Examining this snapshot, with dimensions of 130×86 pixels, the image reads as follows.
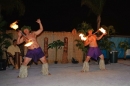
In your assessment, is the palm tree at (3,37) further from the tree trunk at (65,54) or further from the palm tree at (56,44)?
the tree trunk at (65,54)

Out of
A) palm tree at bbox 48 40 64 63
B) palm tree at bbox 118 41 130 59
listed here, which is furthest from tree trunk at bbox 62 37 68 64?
palm tree at bbox 118 41 130 59

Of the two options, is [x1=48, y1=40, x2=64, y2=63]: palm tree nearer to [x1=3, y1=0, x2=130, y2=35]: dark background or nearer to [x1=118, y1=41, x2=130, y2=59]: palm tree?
[x1=118, y1=41, x2=130, y2=59]: palm tree

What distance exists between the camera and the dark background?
92.8 feet

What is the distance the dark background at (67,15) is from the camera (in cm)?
2828

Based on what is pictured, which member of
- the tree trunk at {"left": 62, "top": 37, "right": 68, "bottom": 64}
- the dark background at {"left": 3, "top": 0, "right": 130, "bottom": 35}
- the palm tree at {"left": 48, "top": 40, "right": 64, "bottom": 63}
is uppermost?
the dark background at {"left": 3, "top": 0, "right": 130, "bottom": 35}

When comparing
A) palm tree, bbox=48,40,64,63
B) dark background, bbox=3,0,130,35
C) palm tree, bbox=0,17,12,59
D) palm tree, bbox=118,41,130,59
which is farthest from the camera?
dark background, bbox=3,0,130,35

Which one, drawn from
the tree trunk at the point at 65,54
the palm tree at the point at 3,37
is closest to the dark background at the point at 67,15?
the tree trunk at the point at 65,54

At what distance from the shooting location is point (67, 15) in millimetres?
31922

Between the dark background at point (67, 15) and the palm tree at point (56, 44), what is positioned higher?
the dark background at point (67, 15)

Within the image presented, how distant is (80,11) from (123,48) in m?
16.8

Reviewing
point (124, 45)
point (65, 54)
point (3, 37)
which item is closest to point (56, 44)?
point (65, 54)

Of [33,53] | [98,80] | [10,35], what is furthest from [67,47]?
[98,80]

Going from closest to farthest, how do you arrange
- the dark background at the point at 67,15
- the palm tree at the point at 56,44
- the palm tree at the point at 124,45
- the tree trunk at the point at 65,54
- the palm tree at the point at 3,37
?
the palm tree at the point at 3,37, the palm tree at the point at 56,44, the tree trunk at the point at 65,54, the palm tree at the point at 124,45, the dark background at the point at 67,15

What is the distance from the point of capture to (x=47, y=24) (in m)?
31.0
